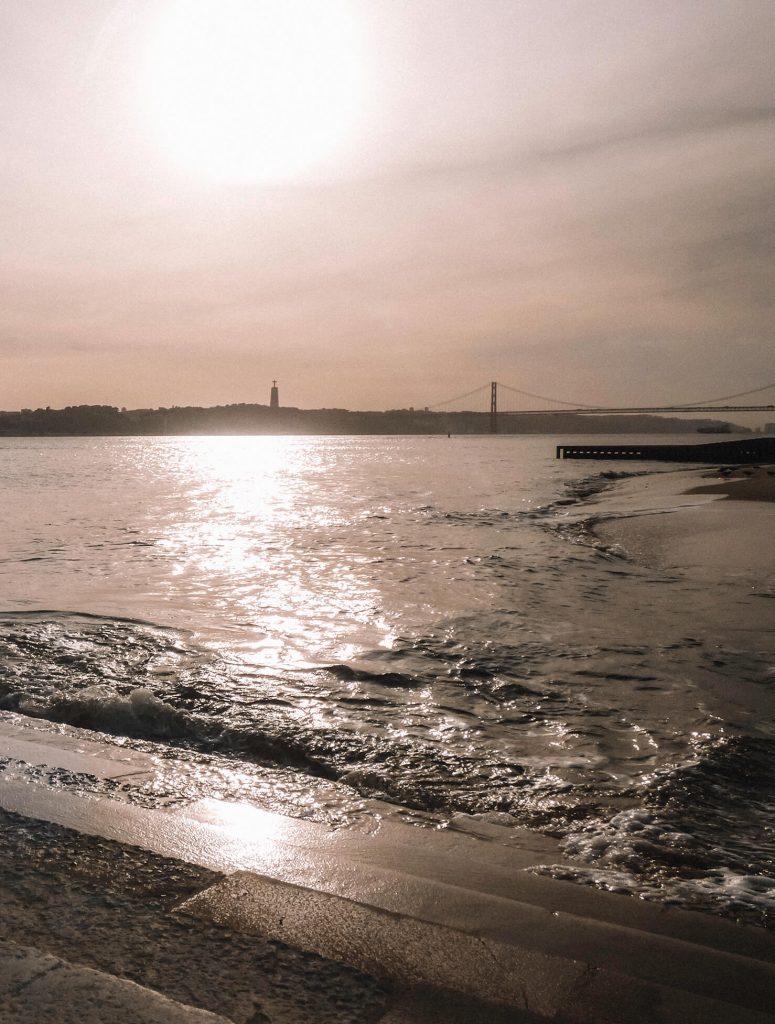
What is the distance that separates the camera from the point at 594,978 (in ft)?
6.22

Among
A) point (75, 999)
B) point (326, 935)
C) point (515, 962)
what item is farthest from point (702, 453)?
point (75, 999)

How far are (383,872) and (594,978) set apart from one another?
775 mm

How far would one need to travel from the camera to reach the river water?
336 cm

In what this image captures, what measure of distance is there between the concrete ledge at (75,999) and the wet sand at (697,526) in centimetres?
943

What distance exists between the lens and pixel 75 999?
5.65 ft

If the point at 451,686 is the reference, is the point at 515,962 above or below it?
above

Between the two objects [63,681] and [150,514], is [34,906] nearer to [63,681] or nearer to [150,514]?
[63,681]

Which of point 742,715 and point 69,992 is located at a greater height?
point 69,992

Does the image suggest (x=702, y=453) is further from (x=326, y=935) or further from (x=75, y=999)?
(x=75, y=999)

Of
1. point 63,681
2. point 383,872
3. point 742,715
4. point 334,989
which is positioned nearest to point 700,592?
point 742,715

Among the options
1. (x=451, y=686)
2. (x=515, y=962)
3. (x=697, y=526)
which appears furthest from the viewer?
(x=697, y=526)

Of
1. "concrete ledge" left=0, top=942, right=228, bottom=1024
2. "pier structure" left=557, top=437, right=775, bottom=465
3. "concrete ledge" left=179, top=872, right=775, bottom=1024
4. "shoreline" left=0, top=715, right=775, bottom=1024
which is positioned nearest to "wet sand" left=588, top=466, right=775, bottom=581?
"shoreline" left=0, top=715, right=775, bottom=1024

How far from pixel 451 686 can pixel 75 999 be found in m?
4.01

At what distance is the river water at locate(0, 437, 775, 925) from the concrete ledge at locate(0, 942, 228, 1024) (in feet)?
4.36
